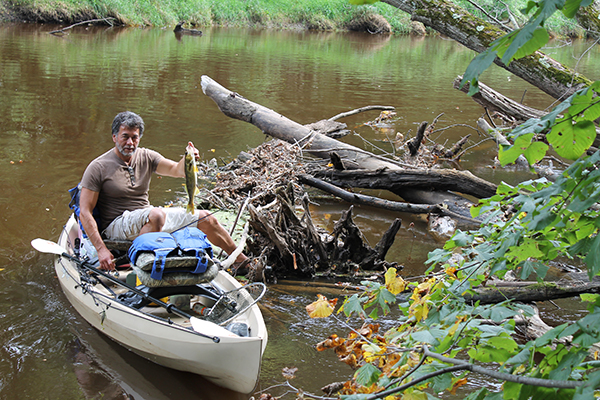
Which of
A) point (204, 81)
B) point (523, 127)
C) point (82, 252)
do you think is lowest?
point (82, 252)

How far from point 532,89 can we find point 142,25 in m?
23.6

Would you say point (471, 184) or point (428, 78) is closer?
point (471, 184)

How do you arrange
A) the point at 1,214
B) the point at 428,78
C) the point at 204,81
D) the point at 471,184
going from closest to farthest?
1. the point at 1,214
2. the point at 471,184
3. the point at 204,81
4. the point at 428,78

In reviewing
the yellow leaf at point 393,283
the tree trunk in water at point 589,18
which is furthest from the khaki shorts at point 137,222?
the tree trunk in water at point 589,18

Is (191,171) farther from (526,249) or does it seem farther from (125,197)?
(526,249)

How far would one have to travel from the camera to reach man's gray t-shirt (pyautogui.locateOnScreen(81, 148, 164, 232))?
4.70m

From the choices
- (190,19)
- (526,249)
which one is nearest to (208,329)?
(526,249)

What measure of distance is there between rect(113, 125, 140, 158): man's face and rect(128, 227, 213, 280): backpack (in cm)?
104

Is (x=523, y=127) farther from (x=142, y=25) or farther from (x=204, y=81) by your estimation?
(x=142, y=25)

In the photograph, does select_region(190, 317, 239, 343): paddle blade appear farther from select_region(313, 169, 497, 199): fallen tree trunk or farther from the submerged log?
select_region(313, 169, 497, 199): fallen tree trunk

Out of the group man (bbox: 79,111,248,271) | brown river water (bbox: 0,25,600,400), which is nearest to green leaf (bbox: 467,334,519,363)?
brown river water (bbox: 0,25,600,400)

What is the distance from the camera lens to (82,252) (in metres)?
5.06

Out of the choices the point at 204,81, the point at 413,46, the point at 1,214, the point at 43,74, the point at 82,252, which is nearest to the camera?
the point at 82,252

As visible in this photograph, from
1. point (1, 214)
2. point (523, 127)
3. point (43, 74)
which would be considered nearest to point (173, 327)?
point (523, 127)
